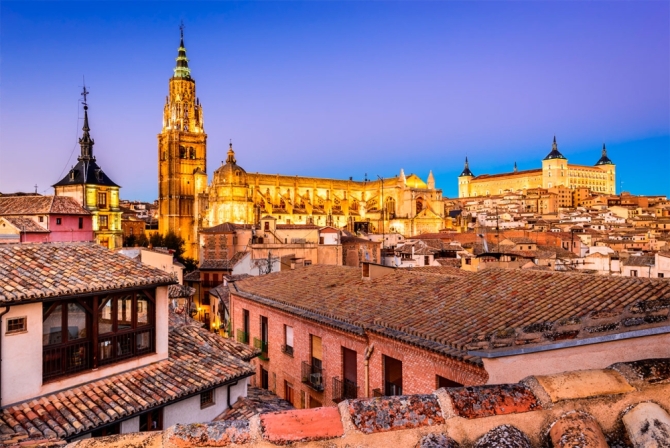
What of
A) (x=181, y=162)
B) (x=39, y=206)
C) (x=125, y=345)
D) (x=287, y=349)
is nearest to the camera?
(x=125, y=345)

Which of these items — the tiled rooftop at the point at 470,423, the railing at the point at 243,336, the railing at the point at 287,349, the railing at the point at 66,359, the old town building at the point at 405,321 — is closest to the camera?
the tiled rooftop at the point at 470,423

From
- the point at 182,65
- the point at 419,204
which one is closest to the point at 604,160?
the point at 419,204

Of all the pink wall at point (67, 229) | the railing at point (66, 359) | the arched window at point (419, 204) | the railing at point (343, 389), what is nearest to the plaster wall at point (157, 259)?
the pink wall at point (67, 229)

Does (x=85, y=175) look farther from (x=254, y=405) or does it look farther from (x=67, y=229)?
(x=254, y=405)

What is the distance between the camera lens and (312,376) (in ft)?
41.8

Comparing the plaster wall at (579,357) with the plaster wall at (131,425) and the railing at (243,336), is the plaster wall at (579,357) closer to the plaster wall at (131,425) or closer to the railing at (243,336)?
the plaster wall at (131,425)

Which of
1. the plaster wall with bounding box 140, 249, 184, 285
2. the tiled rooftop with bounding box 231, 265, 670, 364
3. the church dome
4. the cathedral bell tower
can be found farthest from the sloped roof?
the tiled rooftop with bounding box 231, 265, 670, 364

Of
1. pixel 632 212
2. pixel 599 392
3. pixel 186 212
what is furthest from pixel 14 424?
pixel 632 212

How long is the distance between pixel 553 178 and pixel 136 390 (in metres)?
181

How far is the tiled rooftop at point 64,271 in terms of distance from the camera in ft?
26.8

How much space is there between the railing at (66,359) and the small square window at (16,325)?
22.6 inches

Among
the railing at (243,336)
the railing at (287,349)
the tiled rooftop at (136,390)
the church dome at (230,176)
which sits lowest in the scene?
the railing at (243,336)

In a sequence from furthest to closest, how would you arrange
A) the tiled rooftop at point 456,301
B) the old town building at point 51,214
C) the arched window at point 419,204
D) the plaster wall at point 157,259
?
1. the arched window at point 419,204
2. the old town building at point 51,214
3. the plaster wall at point 157,259
4. the tiled rooftop at point 456,301

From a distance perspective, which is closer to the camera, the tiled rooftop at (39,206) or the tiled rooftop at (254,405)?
the tiled rooftop at (254,405)
